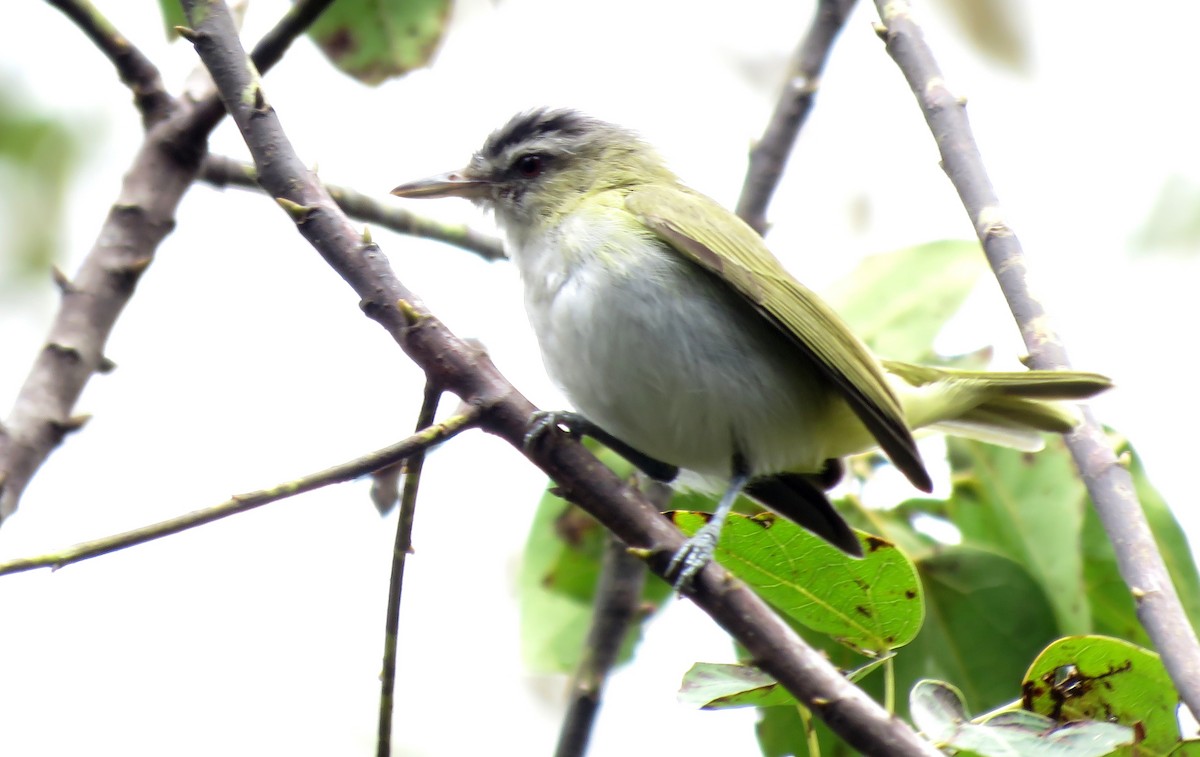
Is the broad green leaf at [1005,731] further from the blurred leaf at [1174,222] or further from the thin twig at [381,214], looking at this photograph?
the blurred leaf at [1174,222]

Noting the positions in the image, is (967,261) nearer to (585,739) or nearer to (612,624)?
(612,624)

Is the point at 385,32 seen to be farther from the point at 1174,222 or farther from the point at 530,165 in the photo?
the point at 1174,222

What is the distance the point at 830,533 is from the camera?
9.97 ft

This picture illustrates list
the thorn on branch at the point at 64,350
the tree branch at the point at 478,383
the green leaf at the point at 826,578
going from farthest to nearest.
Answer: the thorn on branch at the point at 64,350, the green leaf at the point at 826,578, the tree branch at the point at 478,383

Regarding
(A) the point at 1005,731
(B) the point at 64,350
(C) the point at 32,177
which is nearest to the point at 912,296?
(A) the point at 1005,731

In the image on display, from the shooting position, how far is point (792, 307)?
3.03 meters

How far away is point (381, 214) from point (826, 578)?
1816 mm

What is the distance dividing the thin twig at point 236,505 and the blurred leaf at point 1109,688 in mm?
1109

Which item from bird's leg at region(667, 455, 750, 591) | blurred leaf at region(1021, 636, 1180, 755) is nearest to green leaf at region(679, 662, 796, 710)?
bird's leg at region(667, 455, 750, 591)

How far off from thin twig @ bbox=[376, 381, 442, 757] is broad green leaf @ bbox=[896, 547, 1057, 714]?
148 centimetres

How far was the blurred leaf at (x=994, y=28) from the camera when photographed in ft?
23.8

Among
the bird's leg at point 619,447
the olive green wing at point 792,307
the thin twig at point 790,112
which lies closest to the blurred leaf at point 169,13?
the olive green wing at point 792,307

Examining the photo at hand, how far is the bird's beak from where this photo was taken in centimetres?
365

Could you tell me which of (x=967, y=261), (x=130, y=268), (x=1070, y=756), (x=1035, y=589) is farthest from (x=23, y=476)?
(x=967, y=261)
